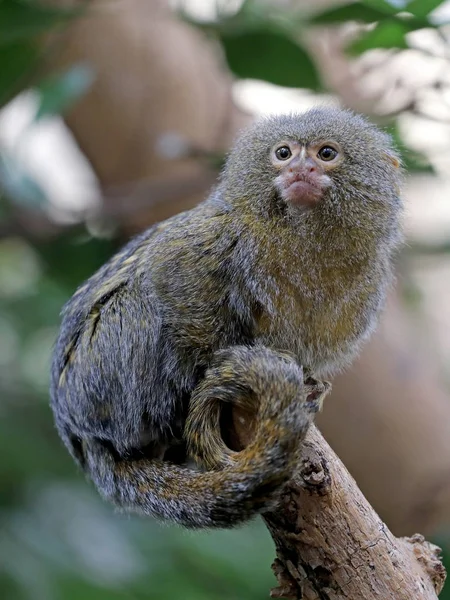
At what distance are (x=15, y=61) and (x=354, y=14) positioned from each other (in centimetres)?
169

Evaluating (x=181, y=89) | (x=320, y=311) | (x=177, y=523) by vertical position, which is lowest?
(x=177, y=523)

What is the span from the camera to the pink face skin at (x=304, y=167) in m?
2.01

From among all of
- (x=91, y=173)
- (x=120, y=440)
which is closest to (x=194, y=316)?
(x=120, y=440)

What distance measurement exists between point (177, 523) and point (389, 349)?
2.35 meters

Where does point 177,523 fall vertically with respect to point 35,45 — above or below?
below

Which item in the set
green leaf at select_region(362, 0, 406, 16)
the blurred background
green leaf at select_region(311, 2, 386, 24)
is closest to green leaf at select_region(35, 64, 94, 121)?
the blurred background

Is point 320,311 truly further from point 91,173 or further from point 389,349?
point 91,173

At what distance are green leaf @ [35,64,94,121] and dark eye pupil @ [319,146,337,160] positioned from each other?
1.56m

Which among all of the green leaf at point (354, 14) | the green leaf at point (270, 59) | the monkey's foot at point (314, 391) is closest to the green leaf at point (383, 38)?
the green leaf at point (354, 14)

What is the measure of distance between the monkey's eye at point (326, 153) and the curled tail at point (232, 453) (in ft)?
1.72

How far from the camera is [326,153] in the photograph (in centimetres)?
208

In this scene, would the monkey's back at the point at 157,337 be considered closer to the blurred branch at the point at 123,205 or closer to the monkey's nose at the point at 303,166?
the monkey's nose at the point at 303,166

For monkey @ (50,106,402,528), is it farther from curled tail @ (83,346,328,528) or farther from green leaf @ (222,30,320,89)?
green leaf @ (222,30,320,89)

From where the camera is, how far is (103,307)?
7.02 ft
